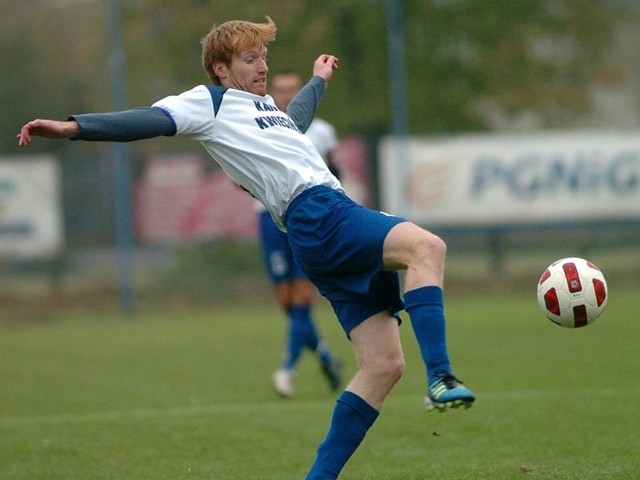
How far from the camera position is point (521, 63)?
20328mm

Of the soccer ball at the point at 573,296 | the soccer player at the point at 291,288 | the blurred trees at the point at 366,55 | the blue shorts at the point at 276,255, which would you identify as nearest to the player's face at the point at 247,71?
the soccer ball at the point at 573,296

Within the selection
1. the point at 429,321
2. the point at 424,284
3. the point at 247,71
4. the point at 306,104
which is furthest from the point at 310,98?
the point at 429,321

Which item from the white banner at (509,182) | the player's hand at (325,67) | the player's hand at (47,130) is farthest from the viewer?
the white banner at (509,182)

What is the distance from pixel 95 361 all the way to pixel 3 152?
6.45 meters

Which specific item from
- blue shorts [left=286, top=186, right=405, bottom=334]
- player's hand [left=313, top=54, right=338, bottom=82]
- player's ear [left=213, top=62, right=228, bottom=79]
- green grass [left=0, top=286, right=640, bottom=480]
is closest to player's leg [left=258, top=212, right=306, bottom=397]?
green grass [left=0, top=286, right=640, bottom=480]

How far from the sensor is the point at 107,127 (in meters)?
4.50

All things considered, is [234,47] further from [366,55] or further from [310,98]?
[366,55]

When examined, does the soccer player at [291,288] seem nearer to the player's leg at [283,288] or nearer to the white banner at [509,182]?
the player's leg at [283,288]

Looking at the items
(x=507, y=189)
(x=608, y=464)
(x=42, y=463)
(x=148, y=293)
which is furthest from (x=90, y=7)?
(x=608, y=464)

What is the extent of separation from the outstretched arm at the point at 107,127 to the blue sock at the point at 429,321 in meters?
1.14

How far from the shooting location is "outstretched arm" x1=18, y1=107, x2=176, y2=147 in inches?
173

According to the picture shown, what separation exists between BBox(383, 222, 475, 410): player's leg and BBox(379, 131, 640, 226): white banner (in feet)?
39.6

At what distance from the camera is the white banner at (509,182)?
1677 centimetres

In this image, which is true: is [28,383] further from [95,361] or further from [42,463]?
[42,463]
